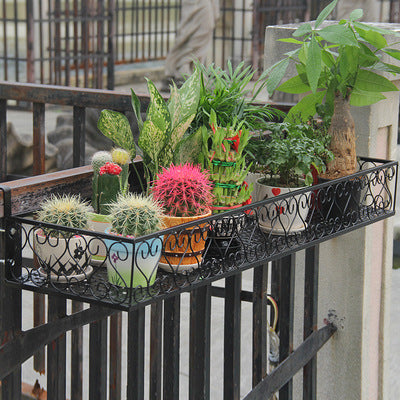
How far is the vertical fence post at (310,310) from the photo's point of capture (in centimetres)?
261

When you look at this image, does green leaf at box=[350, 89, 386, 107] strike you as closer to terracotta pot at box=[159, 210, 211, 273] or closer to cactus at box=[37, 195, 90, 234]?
terracotta pot at box=[159, 210, 211, 273]

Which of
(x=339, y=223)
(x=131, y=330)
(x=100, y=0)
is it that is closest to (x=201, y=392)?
(x=131, y=330)

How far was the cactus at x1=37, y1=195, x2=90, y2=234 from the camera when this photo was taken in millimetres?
1630

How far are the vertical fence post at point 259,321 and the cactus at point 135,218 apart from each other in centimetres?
70

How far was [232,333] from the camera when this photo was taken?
223 cm

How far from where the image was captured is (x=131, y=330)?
2027 mm

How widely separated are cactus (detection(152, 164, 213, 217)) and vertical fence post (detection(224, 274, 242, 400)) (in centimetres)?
50

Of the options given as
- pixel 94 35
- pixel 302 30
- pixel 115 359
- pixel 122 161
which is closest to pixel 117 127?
pixel 122 161

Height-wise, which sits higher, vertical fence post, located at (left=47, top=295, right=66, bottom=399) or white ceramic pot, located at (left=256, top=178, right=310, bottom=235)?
white ceramic pot, located at (left=256, top=178, right=310, bottom=235)

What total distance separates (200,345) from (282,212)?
0.48 m

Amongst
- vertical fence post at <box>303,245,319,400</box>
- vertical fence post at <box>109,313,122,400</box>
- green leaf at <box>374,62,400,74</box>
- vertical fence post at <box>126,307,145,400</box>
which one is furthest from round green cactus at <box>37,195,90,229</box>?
vertical fence post at <box>109,313,122,400</box>

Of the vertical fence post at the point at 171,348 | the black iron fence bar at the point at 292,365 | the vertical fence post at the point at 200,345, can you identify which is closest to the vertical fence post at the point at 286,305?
the black iron fence bar at the point at 292,365

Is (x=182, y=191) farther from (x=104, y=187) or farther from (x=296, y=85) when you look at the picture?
(x=296, y=85)

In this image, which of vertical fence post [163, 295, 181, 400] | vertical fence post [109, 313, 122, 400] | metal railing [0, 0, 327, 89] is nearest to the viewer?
vertical fence post [163, 295, 181, 400]
